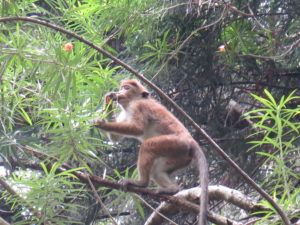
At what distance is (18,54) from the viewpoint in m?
4.06

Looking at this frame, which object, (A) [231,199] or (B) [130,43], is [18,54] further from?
(B) [130,43]

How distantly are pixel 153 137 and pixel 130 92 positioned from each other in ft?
2.43

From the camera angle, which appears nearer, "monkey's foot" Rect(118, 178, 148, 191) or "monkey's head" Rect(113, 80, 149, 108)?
"monkey's foot" Rect(118, 178, 148, 191)

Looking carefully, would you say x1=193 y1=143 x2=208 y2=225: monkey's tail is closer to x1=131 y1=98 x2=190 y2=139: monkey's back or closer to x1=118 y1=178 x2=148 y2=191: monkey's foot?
x1=131 y1=98 x2=190 y2=139: monkey's back

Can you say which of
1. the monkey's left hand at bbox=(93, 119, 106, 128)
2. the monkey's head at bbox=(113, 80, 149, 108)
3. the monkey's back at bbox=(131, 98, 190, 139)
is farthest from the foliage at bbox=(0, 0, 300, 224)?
the monkey's back at bbox=(131, 98, 190, 139)

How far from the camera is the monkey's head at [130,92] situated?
6.10m

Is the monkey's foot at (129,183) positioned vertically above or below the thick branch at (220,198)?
below

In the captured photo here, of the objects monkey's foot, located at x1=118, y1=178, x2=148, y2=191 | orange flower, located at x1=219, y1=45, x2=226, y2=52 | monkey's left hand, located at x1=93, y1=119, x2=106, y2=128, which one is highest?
orange flower, located at x1=219, y1=45, x2=226, y2=52

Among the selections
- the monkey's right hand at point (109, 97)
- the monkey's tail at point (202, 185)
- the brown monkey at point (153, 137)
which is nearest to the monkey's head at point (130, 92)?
the brown monkey at point (153, 137)

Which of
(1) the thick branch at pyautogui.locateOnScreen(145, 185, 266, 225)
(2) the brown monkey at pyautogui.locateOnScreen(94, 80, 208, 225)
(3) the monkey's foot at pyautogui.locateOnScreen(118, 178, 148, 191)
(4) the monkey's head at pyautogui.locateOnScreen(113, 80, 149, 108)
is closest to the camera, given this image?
(1) the thick branch at pyautogui.locateOnScreen(145, 185, 266, 225)

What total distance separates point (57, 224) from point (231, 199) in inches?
54.1

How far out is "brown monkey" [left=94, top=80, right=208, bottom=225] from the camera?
5.35 m

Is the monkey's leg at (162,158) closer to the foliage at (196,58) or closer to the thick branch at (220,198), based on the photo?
the foliage at (196,58)

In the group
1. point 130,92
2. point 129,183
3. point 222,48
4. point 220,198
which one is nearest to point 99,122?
point 129,183
